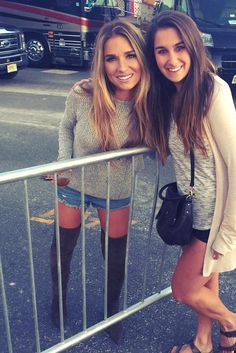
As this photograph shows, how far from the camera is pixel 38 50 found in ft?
42.8

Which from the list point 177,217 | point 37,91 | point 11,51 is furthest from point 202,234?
point 11,51

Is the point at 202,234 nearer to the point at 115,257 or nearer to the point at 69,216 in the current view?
the point at 115,257

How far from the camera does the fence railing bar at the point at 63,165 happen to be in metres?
1.95

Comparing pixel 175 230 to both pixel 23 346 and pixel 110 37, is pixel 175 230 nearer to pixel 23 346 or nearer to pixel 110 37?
pixel 110 37

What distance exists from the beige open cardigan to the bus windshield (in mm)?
7441

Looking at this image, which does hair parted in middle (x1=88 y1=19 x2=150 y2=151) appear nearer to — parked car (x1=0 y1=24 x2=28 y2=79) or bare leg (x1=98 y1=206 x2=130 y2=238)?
bare leg (x1=98 y1=206 x2=130 y2=238)

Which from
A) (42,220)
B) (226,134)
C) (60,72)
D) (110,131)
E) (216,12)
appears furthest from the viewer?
(60,72)

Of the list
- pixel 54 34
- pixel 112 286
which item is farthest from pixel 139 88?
pixel 54 34

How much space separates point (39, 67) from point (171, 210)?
12.0m

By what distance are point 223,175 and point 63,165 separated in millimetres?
777

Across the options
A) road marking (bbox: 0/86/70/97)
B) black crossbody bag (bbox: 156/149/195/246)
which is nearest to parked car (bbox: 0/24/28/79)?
road marking (bbox: 0/86/70/97)

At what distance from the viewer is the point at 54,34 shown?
12.7 metres

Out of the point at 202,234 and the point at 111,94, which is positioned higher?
the point at 111,94

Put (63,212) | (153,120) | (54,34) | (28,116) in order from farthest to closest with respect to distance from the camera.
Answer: (54,34), (28,116), (63,212), (153,120)
